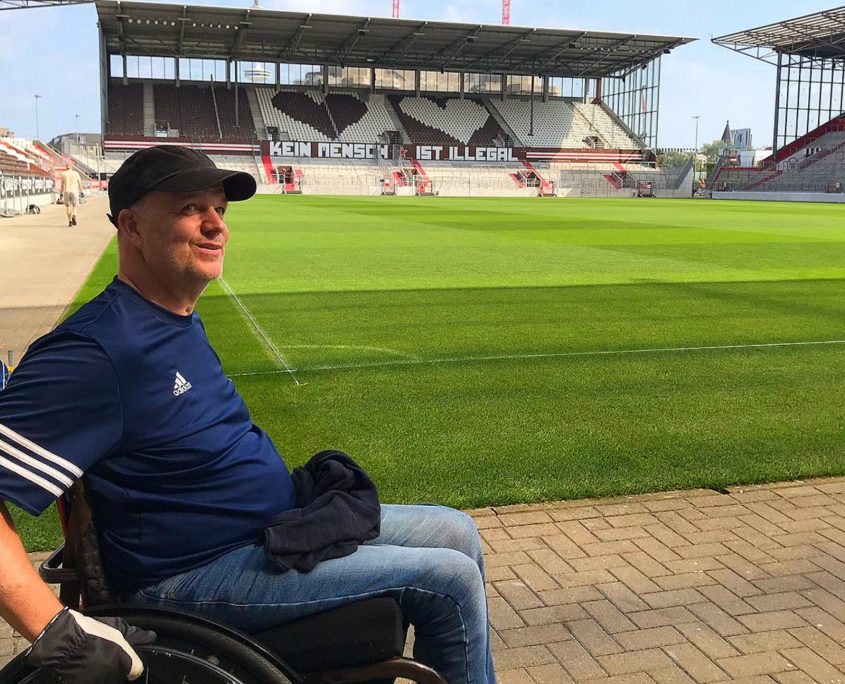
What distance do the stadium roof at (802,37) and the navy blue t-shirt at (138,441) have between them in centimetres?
6226

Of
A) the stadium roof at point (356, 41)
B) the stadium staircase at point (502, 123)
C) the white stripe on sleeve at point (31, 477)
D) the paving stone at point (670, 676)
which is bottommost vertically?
the paving stone at point (670, 676)

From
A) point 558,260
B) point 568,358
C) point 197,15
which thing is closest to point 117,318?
point 568,358

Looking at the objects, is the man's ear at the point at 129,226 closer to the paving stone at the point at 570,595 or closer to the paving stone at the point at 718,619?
the paving stone at the point at 570,595

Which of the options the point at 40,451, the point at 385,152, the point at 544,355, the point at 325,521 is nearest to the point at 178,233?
the point at 40,451

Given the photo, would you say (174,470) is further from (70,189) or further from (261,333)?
(70,189)

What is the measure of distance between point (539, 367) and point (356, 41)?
2358 inches

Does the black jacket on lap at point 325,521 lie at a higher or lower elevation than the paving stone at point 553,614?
higher

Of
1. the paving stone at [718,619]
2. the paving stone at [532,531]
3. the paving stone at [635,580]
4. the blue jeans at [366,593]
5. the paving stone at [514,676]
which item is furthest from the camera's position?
the paving stone at [532,531]

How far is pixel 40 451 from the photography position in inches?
72.5

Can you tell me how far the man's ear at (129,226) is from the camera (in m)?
2.16

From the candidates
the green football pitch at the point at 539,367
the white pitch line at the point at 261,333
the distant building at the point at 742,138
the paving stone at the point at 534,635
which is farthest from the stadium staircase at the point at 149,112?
the distant building at the point at 742,138

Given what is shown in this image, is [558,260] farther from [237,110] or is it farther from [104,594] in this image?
[237,110]

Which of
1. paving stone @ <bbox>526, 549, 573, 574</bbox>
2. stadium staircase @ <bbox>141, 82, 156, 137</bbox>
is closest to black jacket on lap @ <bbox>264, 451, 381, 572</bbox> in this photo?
paving stone @ <bbox>526, 549, 573, 574</bbox>

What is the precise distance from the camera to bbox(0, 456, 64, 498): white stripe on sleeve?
1.81 m
